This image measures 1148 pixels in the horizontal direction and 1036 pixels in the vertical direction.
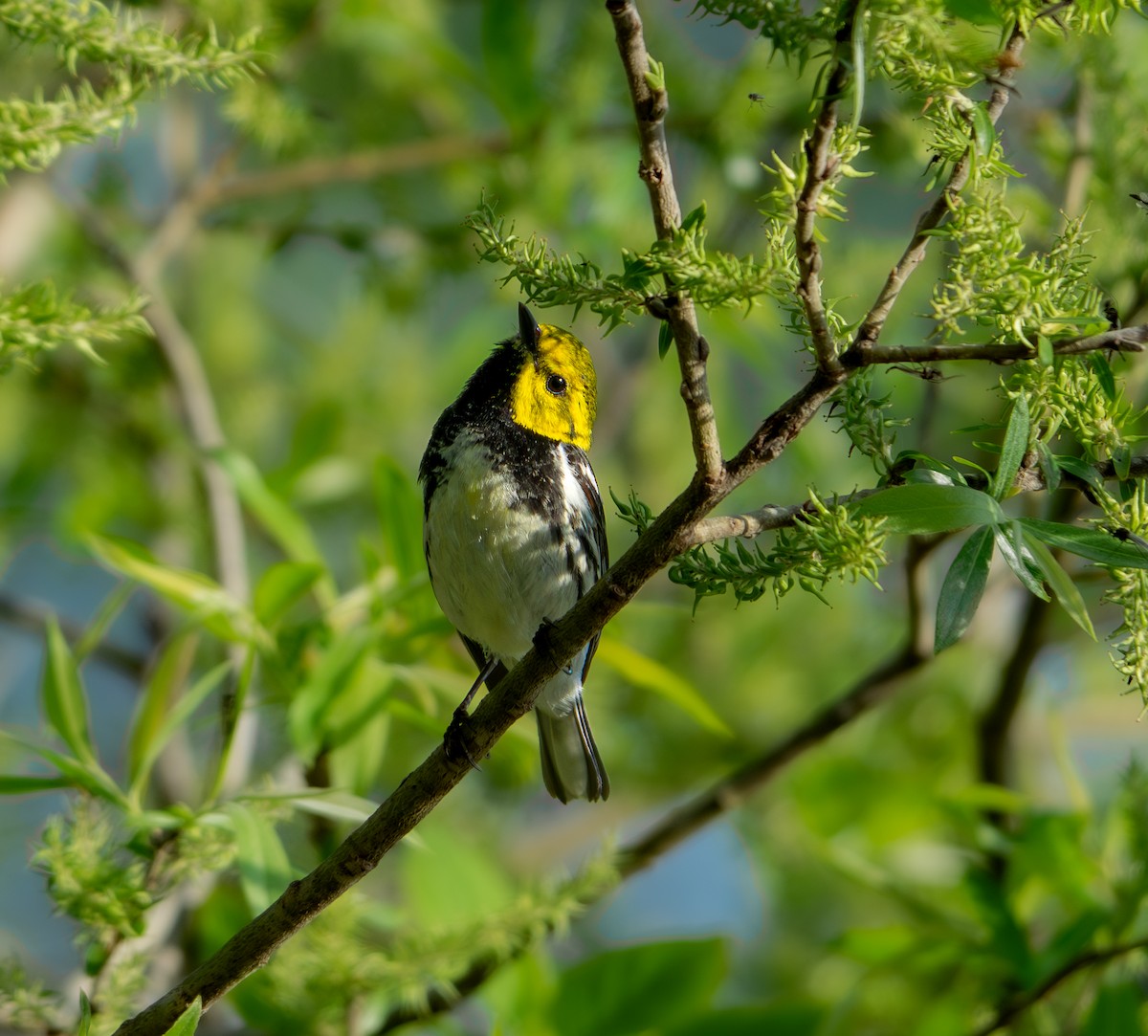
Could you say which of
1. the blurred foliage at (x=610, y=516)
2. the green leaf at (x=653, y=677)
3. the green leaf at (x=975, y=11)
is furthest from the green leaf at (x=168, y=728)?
the green leaf at (x=975, y=11)

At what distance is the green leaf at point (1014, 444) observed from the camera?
78cm

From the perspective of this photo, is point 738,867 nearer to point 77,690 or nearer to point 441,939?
point 441,939

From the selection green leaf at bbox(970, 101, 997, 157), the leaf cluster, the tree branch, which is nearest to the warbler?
the tree branch

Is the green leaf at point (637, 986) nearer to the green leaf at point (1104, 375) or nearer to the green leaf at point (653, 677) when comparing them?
the green leaf at point (653, 677)

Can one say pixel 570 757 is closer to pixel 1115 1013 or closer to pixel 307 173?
pixel 1115 1013

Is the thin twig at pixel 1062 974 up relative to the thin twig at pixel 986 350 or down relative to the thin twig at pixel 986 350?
down

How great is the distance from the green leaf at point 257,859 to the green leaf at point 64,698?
191 millimetres

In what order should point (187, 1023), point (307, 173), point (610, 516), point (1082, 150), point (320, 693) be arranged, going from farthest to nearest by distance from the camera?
point (610, 516) → point (307, 173) → point (1082, 150) → point (320, 693) → point (187, 1023)

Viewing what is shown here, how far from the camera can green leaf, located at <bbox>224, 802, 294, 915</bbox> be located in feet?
3.82

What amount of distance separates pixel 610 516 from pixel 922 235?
2078 millimetres

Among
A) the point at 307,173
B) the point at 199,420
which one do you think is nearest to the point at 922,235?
the point at 199,420

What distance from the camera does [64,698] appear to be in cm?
130

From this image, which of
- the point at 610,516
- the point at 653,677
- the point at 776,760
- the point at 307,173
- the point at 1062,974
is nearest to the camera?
the point at 1062,974

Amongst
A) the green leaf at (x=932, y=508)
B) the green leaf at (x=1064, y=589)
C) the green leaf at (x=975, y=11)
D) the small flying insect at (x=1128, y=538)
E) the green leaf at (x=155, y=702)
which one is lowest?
the green leaf at (x=1064, y=589)
